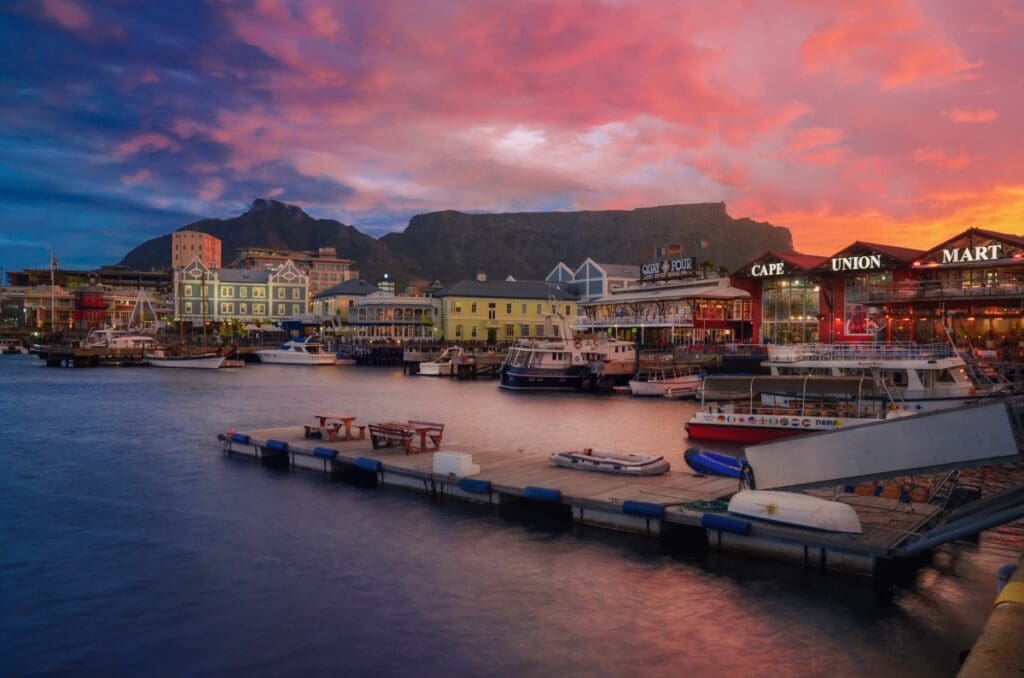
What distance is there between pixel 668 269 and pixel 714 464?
7557 centimetres

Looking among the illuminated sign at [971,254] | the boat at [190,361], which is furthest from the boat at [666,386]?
the boat at [190,361]

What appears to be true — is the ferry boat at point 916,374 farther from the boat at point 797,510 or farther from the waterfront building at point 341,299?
the waterfront building at point 341,299

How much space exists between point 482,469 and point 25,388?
191 feet

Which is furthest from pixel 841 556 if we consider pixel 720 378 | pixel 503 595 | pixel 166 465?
pixel 166 465

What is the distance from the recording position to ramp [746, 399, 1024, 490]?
13.8 m

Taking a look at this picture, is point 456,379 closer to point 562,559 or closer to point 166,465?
point 166,465

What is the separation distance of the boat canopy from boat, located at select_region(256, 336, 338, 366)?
81591mm

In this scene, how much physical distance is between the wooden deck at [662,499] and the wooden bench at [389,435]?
0.49 meters

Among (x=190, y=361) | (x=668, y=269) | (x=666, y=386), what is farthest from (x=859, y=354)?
(x=190, y=361)

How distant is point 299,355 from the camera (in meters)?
109

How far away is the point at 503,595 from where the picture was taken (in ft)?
51.2

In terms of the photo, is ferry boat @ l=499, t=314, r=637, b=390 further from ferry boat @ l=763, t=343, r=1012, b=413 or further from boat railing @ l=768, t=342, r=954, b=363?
ferry boat @ l=763, t=343, r=1012, b=413

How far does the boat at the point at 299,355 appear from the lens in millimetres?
108062

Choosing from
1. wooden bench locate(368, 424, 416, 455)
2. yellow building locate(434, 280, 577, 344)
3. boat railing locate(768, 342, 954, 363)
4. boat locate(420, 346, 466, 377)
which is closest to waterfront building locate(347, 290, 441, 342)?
yellow building locate(434, 280, 577, 344)
